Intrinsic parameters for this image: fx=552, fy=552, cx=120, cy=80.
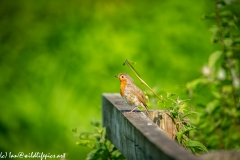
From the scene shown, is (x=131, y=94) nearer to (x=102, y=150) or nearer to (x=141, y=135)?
(x=102, y=150)

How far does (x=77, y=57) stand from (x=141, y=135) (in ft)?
13.0

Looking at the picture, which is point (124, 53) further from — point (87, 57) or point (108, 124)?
point (108, 124)

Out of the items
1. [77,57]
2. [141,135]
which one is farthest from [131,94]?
[77,57]

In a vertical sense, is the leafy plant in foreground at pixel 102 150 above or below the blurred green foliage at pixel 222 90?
below

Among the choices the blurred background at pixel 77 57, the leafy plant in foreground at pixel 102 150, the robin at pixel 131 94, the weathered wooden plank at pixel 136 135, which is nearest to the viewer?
the weathered wooden plank at pixel 136 135

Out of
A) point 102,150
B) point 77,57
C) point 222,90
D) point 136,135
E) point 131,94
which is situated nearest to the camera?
point 136,135

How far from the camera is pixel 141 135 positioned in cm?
251

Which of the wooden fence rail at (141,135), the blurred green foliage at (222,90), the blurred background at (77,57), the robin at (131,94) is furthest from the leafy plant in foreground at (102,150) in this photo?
the blurred background at (77,57)

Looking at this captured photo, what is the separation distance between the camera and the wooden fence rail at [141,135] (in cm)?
214

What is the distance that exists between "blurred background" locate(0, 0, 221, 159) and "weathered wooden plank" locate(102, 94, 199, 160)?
202 centimetres

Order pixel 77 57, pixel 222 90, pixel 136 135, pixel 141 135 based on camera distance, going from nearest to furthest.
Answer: pixel 141 135 < pixel 136 135 < pixel 222 90 < pixel 77 57

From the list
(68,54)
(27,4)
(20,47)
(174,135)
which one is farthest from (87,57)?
(174,135)

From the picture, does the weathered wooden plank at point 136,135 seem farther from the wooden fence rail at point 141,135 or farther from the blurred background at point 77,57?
the blurred background at point 77,57

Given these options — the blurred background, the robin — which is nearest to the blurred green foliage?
the robin
